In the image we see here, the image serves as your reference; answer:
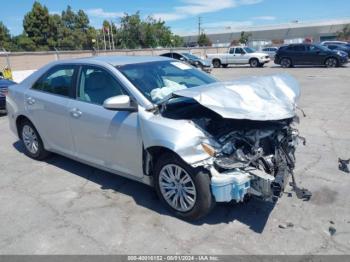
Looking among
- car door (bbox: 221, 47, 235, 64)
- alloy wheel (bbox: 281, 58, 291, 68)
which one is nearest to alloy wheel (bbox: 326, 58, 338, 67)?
alloy wheel (bbox: 281, 58, 291, 68)

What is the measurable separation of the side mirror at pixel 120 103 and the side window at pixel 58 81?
1.12 meters

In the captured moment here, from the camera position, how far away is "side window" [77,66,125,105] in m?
4.15

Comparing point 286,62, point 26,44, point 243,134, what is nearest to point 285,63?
point 286,62

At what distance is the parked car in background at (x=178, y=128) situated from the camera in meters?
3.34

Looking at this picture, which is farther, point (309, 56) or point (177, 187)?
point (309, 56)

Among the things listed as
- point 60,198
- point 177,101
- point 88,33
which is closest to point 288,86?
point 177,101

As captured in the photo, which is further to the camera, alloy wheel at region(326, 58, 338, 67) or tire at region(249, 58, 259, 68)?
tire at region(249, 58, 259, 68)

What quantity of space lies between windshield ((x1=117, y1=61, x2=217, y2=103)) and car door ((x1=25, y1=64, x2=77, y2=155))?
96 cm

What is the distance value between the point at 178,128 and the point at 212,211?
1.09 meters

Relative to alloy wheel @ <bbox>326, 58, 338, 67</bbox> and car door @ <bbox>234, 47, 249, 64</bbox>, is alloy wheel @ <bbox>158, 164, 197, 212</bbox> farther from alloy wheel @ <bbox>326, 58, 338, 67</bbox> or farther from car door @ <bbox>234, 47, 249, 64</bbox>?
car door @ <bbox>234, 47, 249, 64</bbox>

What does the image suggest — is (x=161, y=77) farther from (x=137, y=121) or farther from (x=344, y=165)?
(x=344, y=165)

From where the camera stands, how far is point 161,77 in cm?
434

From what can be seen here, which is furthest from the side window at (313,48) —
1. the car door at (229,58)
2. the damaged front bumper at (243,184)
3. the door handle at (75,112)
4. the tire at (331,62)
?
the damaged front bumper at (243,184)

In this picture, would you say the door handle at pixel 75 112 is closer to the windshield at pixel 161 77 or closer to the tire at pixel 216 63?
the windshield at pixel 161 77
